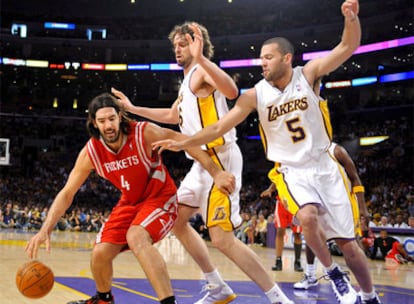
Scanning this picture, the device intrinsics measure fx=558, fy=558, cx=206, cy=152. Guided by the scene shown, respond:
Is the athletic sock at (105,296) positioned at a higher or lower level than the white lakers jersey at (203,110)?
lower

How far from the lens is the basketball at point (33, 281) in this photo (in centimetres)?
420

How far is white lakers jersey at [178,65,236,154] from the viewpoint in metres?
5.11

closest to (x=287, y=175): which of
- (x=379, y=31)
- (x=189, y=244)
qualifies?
(x=189, y=244)

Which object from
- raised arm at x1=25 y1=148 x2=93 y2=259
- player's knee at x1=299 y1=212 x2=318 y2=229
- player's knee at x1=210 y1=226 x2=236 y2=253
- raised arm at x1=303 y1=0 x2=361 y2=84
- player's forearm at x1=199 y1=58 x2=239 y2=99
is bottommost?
player's knee at x1=210 y1=226 x2=236 y2=253

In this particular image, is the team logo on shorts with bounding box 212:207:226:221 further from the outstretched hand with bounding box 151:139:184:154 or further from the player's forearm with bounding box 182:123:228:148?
the outstretched hand with bounding box 151:139:184:154

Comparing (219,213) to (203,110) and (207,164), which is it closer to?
(207,164)

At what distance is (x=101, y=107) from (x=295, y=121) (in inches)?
64.1

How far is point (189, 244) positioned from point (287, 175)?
1.12 meters

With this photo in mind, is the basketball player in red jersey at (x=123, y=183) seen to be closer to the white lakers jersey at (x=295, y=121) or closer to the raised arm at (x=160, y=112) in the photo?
the white lakers jersey at (x=295, y=121)

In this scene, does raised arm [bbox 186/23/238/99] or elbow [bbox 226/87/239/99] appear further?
elbow [bbox 226/87/239/99]

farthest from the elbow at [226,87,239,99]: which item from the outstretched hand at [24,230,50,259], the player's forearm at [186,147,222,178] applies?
the outstretched hand at [24,230,50,259]

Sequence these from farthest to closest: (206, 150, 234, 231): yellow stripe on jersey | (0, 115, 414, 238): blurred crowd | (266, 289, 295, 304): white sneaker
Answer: (0, 115, 414, 238): blurred crowd < (206, 150, 234, 231): yellow stripe on jersey < (266, 289, 295, 304): white sneaker

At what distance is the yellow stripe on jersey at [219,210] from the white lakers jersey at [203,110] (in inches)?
18.5

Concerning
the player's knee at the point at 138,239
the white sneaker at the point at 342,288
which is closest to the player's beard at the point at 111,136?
the player's knee at the point at 138,239
